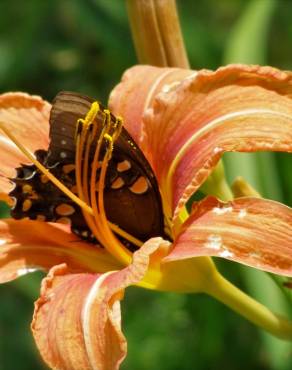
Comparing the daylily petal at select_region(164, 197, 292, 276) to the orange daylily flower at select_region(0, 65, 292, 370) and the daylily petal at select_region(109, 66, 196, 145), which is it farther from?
the daylily petal at select_region(109, 66, 196, 145)

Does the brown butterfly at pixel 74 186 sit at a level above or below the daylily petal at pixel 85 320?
above

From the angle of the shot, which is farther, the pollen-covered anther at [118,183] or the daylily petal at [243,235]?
the pollen-covered anther at [118,183]

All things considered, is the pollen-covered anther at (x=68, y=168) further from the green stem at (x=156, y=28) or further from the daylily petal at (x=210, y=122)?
the green stem at (x=156, y=28)

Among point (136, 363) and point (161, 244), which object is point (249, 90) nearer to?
point (161, 244)

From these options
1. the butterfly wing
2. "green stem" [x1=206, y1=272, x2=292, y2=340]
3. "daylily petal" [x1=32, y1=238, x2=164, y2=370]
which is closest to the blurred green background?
"green stem" [x1=206, y1=272, x2=292, y2=340]

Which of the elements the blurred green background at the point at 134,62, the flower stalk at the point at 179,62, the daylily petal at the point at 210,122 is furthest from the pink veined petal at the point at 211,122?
the blurred green background at the point at 134,62

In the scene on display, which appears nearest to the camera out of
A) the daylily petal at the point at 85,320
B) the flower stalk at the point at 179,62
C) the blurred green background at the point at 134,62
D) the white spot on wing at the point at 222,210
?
the daylily petal at the point at 85,320

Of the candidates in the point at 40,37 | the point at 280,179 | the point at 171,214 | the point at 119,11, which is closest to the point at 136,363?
the point at 280,179
